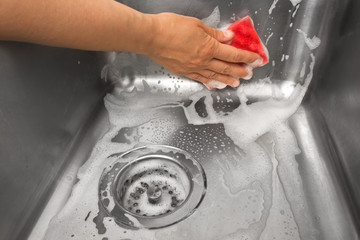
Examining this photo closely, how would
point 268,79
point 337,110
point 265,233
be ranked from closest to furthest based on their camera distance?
point 265,233 < point 337,110 < point 268,79

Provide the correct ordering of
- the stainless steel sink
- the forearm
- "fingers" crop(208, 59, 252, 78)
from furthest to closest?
1. "fingers" crop(208, 59, 252, 78)
2. the stainless steel sink
3. the forearm

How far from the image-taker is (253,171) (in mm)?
658

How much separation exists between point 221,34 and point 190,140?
23 cm

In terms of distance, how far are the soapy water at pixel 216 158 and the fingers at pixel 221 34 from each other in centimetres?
14

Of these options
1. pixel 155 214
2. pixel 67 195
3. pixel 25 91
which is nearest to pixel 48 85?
pixel 25 91

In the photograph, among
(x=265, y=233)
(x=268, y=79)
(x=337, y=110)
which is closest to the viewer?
(x=265, y=233)

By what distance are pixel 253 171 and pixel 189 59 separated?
9.9 inches

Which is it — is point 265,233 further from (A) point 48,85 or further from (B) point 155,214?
(A) point 48,85

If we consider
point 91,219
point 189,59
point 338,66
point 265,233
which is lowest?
point 91,219

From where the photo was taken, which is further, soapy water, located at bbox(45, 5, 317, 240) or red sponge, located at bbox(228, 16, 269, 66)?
red sponge, located at bbox(228, 16, 269, 66)

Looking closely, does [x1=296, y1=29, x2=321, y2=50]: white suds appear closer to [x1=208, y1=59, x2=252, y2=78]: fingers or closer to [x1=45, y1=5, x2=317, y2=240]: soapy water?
[x1=45, y1=5, x2=317, y2=240]: soapy water

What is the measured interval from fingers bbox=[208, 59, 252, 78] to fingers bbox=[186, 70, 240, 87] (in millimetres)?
15

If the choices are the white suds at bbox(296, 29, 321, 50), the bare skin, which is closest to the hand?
the bare skin

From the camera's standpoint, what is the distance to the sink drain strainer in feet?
1.99
